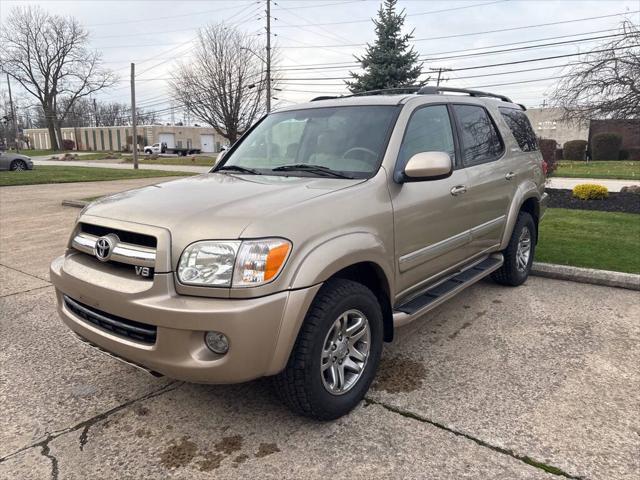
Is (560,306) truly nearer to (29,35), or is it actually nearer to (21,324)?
(21,324)

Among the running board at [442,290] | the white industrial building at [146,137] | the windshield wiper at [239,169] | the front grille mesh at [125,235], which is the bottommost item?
the running board at [442,290]

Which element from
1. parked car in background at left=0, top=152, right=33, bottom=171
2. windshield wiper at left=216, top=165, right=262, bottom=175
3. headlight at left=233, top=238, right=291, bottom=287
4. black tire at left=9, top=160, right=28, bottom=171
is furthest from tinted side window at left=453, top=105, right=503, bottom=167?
black tire at left=9, top=160, right=28, bottom=171

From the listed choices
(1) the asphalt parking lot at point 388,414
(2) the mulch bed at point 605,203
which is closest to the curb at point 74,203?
(1) the asphalt parking lot at point 388,414

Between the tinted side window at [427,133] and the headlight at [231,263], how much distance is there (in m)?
1.31

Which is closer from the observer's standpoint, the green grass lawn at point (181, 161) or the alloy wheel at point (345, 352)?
the alloy wheel at point (345, 352)

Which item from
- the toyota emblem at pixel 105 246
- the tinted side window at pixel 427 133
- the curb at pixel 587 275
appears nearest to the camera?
the toyota emblem at pixel 105 246

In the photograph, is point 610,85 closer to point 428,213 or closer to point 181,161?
point 428,213

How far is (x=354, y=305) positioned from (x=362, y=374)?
1.54ft

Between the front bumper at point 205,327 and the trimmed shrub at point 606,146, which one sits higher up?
the trimmed shrub at point 606,146

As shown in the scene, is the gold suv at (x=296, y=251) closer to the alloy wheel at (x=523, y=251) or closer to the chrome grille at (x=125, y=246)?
the chrome grille at (x=125, y=246)

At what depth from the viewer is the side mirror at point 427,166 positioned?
2.98 meters

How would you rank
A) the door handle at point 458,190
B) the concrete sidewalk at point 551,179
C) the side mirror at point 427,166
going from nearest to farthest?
the side mirror at point 427,166 < the door handle at point 458,190 < the concrete sidewalk at point 551,179

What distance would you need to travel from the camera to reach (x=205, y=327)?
7.37 feet

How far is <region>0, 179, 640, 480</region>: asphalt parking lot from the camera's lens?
239cm
